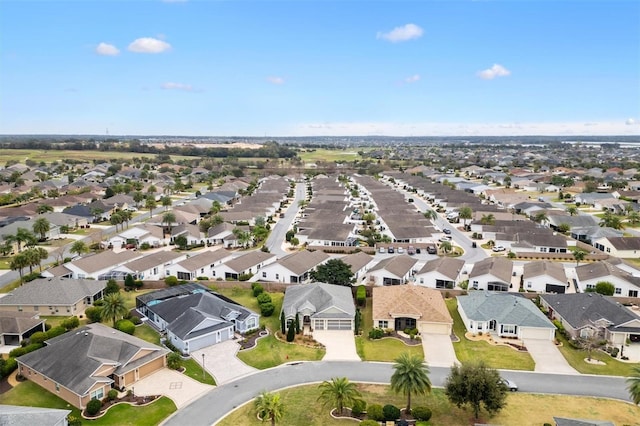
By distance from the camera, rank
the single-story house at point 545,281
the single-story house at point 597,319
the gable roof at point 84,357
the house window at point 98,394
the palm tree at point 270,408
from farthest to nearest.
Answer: the single-story house at point 545,281 → the single-story house at point 597,319 → the gable roof at point 84,357 → the house window at point 98,394 → the palm tree at point 270,408

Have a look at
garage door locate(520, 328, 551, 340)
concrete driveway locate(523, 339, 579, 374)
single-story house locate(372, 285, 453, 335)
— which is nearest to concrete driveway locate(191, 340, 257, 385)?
single-story house locate(372, 285, 453, 335)

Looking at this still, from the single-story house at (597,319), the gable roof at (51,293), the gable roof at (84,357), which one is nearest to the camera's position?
the gable roof at (84,357)

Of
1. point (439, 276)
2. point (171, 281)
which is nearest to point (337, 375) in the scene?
point (439, 276)

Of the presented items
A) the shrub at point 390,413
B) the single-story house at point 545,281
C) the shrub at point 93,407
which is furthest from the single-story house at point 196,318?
the single-story house at point 545,281

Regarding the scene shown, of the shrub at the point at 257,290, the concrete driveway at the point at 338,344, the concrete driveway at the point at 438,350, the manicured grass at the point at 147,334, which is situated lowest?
the concrete driveway at the point at 438,350

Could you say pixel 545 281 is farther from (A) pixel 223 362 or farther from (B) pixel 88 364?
(B) pixel 88 364

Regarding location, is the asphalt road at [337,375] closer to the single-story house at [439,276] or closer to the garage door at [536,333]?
the garage door at [536,333]

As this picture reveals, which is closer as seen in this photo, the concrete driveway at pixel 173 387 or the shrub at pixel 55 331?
the concrete driveway at pixel 173 387
